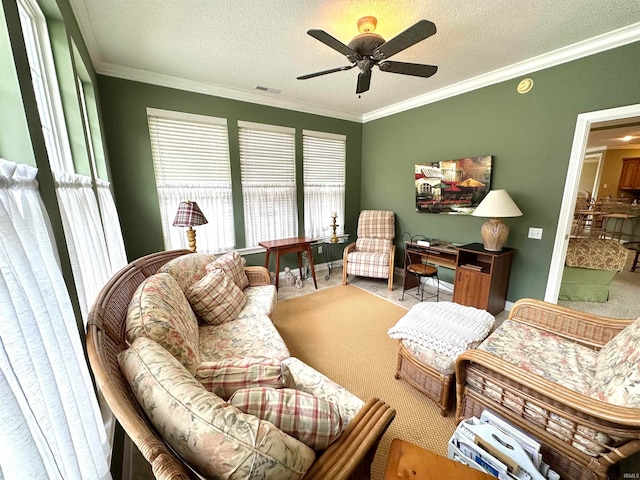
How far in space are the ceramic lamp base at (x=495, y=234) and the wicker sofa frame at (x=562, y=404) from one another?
1.25 m

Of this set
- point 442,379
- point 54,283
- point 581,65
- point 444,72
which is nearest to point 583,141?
point 581,65

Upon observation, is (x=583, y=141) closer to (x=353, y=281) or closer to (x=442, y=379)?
(x=442, y=379)

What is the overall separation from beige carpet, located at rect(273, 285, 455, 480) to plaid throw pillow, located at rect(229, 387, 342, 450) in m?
0.81

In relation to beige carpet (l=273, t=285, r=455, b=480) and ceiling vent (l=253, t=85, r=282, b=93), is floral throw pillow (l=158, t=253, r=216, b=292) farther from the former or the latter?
ceiling vent (l=253, t=85, r=282, b=93)

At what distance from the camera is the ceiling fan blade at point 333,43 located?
162cm

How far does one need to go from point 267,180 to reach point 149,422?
344 centimetres

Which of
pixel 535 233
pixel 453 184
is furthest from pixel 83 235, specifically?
pixel 535 233

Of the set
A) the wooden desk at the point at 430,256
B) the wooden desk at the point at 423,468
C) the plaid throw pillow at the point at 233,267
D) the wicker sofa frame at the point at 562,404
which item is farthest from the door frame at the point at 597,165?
the plaid throw pillow at the point at 233,267

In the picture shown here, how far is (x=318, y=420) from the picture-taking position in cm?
88

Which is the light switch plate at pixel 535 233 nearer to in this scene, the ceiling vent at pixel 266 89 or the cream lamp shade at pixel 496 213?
the cream lamp shade at pixel 496 213

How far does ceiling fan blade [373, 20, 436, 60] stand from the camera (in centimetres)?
152

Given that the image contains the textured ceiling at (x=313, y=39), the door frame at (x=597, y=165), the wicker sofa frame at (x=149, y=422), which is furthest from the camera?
the door frame at (x=597, y=165)

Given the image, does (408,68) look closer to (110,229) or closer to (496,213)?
(496,213)

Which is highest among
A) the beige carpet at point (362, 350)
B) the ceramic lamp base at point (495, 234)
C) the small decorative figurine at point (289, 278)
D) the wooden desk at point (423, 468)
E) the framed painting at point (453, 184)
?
the framed painting at point (453, 184)
